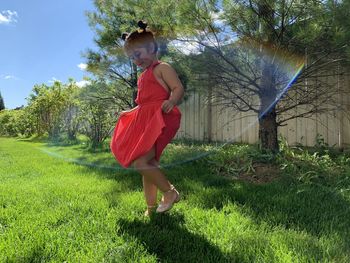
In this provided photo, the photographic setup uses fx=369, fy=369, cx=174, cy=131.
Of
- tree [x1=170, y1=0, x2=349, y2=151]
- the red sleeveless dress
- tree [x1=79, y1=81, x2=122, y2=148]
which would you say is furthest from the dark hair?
tree [x1=79, y1=81, x2=122, y2=148]

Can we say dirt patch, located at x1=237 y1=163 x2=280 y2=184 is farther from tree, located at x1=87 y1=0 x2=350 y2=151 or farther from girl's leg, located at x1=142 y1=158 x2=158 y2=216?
girl's leg, located at x1=142 y1=158 x2=158 y2=216

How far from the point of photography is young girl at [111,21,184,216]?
2.48 metres


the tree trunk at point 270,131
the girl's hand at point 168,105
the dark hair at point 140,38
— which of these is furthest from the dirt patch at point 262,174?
the dark hair at point 140,38

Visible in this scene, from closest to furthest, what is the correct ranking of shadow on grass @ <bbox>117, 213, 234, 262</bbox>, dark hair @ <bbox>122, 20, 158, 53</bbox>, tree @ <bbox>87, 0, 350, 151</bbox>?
shadow on grass @ <bbox>117, 213, 234, 262</bbox>, dark hair @ <bbox>122, 20, 158, 53</bbox>, tree @ <bbox>87, 0, 350, 151</bbox>

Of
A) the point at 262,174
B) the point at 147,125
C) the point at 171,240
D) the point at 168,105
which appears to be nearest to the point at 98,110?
the point at 262,174

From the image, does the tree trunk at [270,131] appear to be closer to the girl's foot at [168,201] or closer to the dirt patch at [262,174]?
the dirt patch at [262,174]

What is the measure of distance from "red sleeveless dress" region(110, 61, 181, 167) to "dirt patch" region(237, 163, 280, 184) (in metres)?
1.45

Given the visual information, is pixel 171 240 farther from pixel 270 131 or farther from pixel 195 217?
pixel 270 131

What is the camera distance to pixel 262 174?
12.7 ft

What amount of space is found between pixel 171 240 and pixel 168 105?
856 millimetres

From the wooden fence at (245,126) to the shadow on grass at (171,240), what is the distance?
9.86 feet

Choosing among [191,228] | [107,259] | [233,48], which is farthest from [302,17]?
[107,259]

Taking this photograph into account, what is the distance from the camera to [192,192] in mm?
3201

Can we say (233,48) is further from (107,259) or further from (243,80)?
(107,259)
